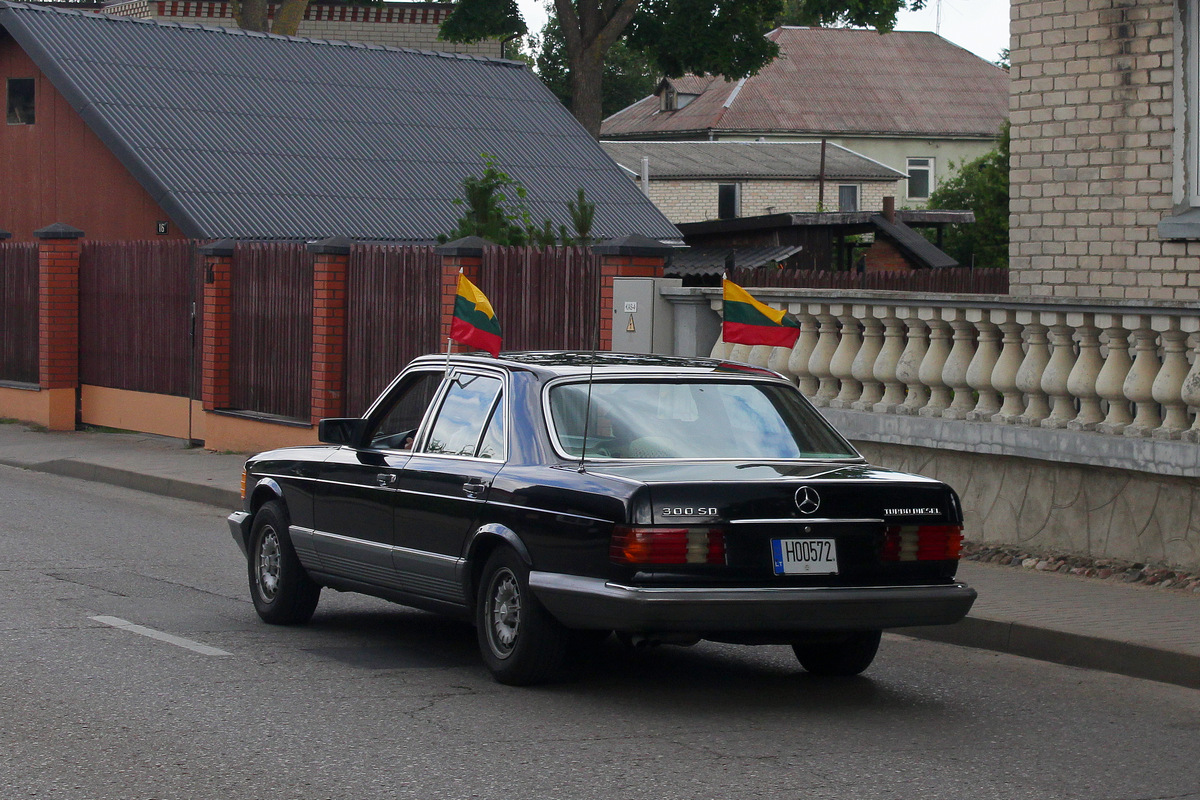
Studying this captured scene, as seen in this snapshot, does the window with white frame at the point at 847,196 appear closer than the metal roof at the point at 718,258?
No

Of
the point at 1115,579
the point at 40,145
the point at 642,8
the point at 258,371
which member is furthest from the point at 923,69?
the point at 1115,579

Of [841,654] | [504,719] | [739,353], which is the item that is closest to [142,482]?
[739,353]

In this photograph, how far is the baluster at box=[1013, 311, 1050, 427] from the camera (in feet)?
35.8

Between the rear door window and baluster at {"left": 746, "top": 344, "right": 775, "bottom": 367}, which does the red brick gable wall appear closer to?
baluster at {"left": 746, "top": 344, "right": 775, "bottom": 367}

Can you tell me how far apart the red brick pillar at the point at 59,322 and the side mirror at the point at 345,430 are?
14863 mm

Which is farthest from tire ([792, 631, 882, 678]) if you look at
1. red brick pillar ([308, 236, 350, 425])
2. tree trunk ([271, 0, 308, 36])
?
tree trunk ([271, 0, 308, 36])

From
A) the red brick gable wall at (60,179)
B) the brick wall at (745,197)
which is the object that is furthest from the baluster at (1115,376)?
the brick wall at (745,197)

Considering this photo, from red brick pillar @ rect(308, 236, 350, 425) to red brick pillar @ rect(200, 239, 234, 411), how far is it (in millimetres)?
→ 2076

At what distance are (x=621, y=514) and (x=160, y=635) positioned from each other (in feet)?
10.0

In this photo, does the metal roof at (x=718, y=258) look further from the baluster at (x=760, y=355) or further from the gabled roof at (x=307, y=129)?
the baluster at (x=760, y=355)

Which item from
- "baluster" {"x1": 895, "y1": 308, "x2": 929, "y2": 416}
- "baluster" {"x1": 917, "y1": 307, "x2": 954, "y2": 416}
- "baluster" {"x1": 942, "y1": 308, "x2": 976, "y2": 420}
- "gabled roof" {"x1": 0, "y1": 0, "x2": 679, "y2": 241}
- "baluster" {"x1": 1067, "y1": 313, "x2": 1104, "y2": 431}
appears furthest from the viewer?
"gabled roof" {"x1": 0, "y1": 0, "x2": 679, "y2": 241}

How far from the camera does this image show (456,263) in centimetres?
1600

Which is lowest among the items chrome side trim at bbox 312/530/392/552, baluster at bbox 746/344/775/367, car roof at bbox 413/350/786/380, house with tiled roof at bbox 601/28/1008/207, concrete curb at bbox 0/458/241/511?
concrete curb at bbox 0/458/241/511

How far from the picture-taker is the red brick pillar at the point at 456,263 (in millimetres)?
15906
